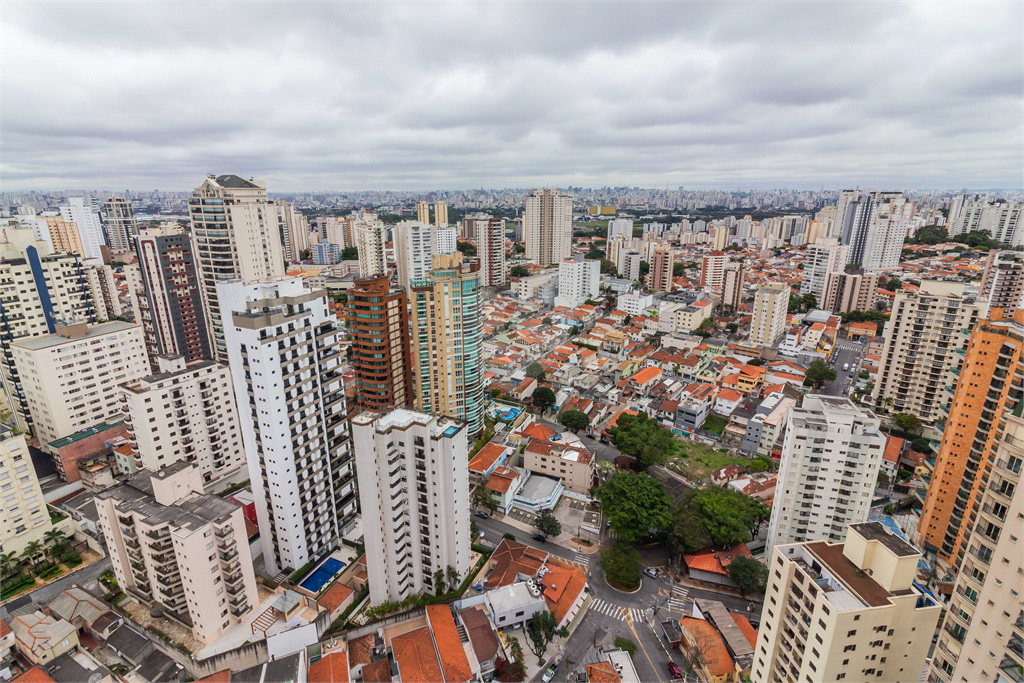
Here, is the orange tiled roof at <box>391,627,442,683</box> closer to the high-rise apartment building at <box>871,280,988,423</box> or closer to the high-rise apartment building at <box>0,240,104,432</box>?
the high-rise apartment building at <box>0,240,104,432</box>

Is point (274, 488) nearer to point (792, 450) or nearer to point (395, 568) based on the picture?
point (395, 568)

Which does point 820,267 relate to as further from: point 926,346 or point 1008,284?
point 926,346

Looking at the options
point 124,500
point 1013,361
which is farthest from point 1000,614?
point 124,500

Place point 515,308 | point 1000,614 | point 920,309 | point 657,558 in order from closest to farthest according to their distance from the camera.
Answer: point 1000,614, point 657,558, point 920,309, point 515,308

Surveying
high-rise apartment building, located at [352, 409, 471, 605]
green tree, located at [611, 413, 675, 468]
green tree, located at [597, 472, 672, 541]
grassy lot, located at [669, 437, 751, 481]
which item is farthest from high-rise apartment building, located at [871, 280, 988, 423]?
high-rise apartment building, located at [352, 409, 471, 605]

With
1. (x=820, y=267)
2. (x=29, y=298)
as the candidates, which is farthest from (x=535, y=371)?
(x=820, y=267)
